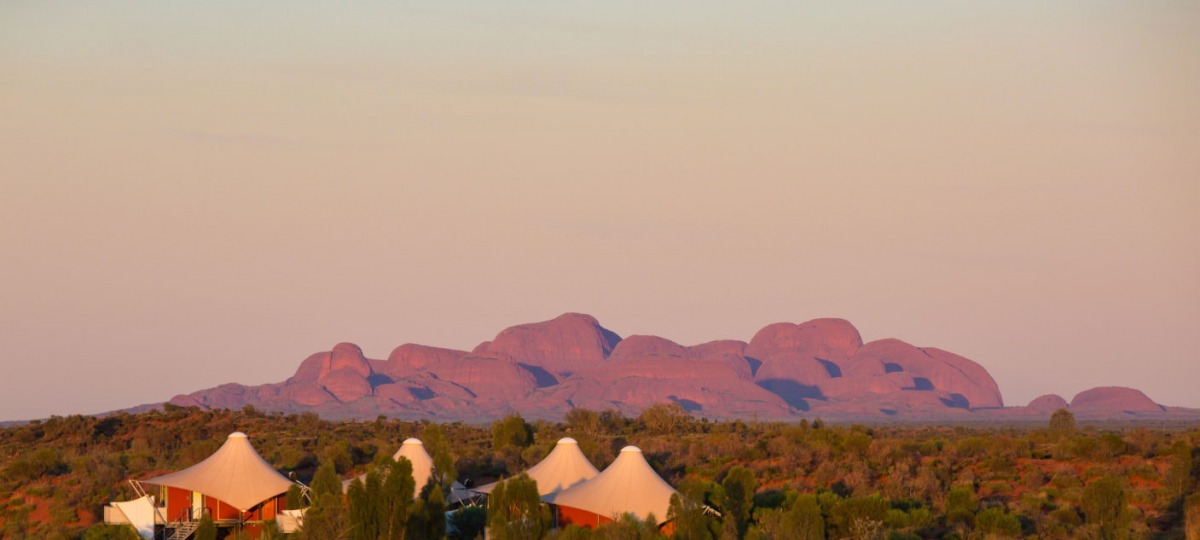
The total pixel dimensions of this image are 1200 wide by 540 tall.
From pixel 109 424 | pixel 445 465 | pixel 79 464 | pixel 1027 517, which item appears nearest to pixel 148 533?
pixel 445 465

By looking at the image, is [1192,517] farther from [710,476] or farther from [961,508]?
[710,476]

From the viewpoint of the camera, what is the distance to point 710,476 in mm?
51938

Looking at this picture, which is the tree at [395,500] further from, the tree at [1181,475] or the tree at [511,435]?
the tree at [511,435]

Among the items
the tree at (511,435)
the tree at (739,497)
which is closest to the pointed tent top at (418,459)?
the tree at (739,497)

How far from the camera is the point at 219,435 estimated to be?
70875 mm

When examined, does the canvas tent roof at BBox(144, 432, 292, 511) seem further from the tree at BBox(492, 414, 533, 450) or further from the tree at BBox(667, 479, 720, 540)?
the tree at BBox(492, 414, 533, 450)

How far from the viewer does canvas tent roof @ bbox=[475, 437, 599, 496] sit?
145 feet

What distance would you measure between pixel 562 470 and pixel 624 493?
4764 mm

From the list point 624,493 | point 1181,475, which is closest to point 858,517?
point 624,493

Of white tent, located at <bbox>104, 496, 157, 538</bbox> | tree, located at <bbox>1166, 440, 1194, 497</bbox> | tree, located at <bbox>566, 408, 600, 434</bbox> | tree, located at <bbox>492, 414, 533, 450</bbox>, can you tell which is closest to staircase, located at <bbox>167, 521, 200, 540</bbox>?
white tent, located at <bbox>104, 496, 157, 538</bbox>

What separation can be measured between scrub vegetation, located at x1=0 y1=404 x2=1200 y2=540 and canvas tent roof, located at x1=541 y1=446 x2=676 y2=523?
89 centimetres

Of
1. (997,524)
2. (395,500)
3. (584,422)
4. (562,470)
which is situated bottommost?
(997,524)

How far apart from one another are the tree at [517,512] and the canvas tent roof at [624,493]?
11.3 ft

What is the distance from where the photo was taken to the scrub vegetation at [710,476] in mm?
36969
